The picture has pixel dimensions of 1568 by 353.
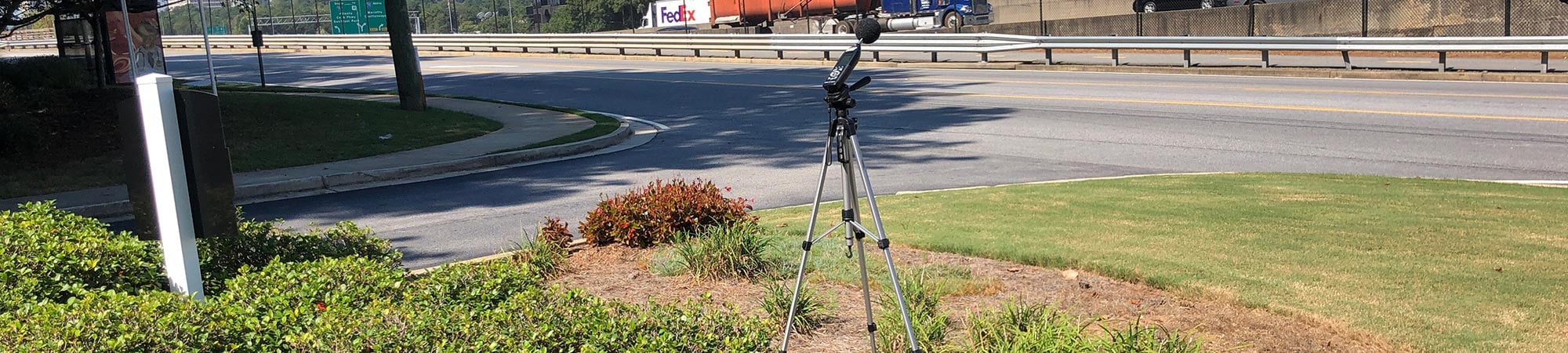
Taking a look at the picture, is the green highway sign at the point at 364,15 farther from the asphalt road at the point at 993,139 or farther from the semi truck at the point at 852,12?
the asphalt road at the point at 993,139

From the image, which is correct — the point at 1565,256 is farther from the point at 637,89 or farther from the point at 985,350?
the point at 637,89

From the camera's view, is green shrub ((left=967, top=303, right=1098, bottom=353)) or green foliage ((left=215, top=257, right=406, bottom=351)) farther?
green shrub ((left=967, top=303, right=1098, bottom=353))

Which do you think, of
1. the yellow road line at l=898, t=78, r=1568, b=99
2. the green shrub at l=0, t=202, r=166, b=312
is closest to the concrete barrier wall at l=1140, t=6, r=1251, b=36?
the yellow road line at l=898, t=78, r=1568, b=99

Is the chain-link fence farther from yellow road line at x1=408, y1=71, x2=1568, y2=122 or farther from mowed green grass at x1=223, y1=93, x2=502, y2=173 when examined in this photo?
mowed green grass at x1=223, y1=93, x2=502, y2=173

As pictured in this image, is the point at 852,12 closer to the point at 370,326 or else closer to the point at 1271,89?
the point at 1271,89

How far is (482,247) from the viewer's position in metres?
8.30

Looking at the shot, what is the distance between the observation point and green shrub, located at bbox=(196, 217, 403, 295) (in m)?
5.95

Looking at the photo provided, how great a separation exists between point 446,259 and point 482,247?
42cm

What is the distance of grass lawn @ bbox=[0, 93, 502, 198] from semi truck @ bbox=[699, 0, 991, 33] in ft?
77.5

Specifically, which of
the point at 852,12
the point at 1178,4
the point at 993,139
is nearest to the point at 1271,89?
the point at 993,139

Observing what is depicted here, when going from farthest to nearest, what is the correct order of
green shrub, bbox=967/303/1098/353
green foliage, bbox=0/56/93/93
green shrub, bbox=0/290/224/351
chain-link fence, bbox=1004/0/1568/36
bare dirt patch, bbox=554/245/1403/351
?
chain-link fence, bbox=1004/0/1568/36
green foliage, bbox=0/56/93/93
bare dirt patch, bbox=554/245/1403/351
green shrub, bbox=967/303/1098/353
green shrub, bbox=0/290/224/351

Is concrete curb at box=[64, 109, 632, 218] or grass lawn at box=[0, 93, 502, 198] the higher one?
grass lawn at box=[0, 93, 502, 198]

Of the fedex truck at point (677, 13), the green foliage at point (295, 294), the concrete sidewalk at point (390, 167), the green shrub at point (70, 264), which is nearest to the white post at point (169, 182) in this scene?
the green foliage at point (295, 294)

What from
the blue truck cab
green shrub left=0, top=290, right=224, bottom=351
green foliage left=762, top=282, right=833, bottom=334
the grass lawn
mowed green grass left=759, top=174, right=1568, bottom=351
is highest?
the blue truck cab
